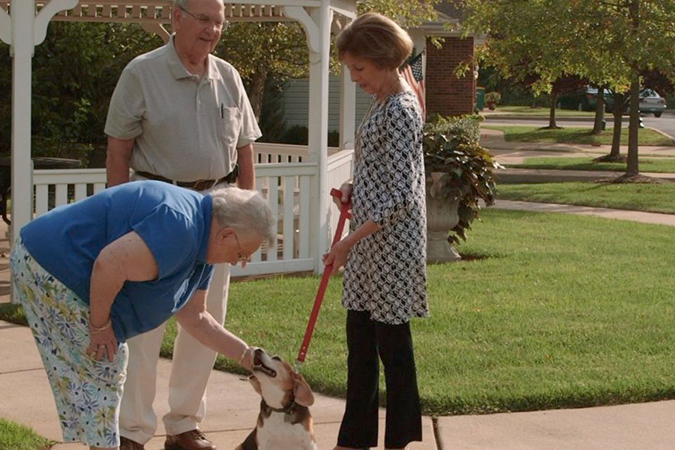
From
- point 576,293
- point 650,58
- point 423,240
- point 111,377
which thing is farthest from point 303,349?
point 650,58

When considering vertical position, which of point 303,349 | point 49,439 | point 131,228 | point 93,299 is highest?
point 131,228

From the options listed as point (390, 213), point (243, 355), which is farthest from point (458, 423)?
point (243, 355)

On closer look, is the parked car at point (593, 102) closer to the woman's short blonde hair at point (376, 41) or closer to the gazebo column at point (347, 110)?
the gazebo column at point (347, 110)

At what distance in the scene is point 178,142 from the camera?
495 centimetres

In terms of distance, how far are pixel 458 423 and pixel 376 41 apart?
199cm

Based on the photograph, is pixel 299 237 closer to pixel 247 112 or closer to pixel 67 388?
pixel 247 112

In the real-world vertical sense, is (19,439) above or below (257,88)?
below

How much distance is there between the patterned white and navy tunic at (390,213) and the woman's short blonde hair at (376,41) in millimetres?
174

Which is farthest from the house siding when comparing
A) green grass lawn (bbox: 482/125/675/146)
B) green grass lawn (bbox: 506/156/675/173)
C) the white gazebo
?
the white gazebo

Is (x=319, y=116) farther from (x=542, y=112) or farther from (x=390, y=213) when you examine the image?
(x=542, y=112)

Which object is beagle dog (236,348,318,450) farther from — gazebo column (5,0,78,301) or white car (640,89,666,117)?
white car (640,89,666,117)

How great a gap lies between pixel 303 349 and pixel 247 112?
124cm

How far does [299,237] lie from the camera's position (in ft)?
33.7

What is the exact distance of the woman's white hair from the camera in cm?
361
